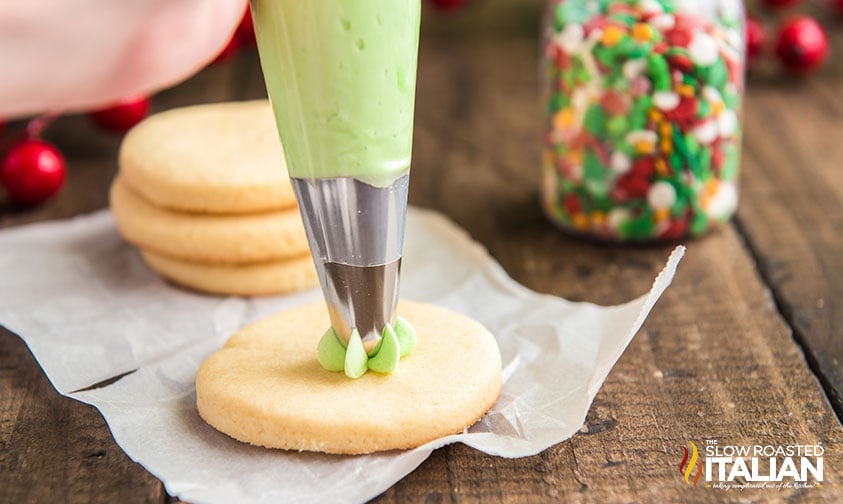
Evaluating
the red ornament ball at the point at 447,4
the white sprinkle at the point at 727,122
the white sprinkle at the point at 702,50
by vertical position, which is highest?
the white sprinkle at the point at 702,50

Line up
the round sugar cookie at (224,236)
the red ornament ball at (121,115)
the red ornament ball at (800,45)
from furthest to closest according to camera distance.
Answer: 1. the red ornament ball at (800,45)
2. the red ornament ball at (121,115)
3. the round sugar cookie at (224,236)

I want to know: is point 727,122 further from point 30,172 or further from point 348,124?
point 30,172

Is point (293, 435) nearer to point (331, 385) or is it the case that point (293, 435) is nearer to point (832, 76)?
point (331, 385)

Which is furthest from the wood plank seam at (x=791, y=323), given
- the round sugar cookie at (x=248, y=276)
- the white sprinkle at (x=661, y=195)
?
the round sugar cookie at (x=248, y=276)

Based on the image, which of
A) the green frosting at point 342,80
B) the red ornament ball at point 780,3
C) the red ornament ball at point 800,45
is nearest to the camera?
the green frosting at point 342,80

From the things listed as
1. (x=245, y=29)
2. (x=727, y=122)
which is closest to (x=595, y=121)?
(x=727, y=122)

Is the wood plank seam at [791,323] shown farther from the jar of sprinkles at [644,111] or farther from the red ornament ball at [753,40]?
the red ornament ball at [753,40]

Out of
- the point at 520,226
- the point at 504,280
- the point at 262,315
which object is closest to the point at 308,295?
the point at 262,315
